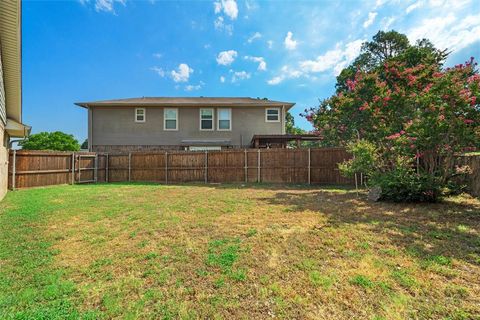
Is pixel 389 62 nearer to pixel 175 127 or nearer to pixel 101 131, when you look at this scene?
pixel 175 127

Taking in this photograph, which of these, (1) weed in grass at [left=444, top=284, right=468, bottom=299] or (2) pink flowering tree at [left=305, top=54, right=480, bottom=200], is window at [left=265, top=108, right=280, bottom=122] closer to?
(2) pink flowering tree at [left=305, top=54, right=480, bottom=200]

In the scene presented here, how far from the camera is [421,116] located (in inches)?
249

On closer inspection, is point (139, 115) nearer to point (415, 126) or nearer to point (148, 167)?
point (148, 167)

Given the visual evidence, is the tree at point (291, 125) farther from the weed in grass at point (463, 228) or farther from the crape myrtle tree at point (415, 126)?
the weed in grass at point (463, 228)

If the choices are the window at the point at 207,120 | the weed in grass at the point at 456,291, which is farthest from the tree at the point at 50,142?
the weed in grass at the point at 456,291

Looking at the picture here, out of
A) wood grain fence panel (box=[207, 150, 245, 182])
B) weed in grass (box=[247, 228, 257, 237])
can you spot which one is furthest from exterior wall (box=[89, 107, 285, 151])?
weed in grass (box=[247, 228, 257, 237])

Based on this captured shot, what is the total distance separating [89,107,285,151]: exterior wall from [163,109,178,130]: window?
22 cm

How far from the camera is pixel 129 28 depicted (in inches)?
491

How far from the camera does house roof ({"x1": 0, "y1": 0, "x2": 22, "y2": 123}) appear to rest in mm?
5766

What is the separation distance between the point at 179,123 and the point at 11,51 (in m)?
8.97

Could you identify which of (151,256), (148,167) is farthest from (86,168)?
(151,256)

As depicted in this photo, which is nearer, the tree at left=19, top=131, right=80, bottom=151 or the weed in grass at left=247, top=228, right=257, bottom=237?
the weed in grass at left=247, top=228, right=257, bottom=237

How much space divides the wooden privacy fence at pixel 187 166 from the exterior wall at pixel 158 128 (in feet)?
8.40

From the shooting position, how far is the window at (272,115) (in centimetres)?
1587
